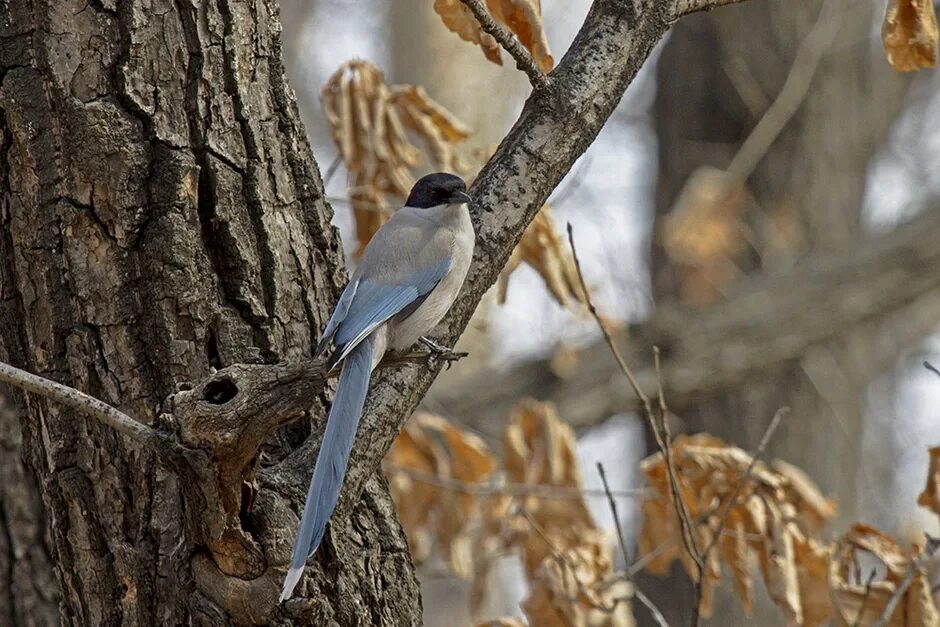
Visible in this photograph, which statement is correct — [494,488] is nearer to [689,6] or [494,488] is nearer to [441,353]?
[441,353]

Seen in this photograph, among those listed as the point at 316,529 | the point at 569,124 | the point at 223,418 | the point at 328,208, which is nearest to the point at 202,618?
the point at 316,529

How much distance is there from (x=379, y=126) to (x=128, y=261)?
1476mm

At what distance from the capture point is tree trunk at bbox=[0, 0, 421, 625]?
230cm

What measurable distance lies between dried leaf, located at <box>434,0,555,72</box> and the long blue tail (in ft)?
2.47

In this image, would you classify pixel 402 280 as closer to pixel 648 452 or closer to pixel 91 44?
pixel 91 44

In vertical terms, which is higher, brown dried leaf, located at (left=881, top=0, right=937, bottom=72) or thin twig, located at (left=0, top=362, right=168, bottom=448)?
brown dried leaf, located at (left=881, top=0, right=937, bottom=72)

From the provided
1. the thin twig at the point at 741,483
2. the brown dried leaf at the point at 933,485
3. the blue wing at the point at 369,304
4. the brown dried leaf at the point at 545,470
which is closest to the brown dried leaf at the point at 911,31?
the thin twig at the point at 741,483

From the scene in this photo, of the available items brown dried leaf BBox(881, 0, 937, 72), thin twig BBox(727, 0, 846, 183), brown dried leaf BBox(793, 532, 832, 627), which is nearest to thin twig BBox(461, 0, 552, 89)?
brown dried leaf BBox(881, 0, 937, 72)

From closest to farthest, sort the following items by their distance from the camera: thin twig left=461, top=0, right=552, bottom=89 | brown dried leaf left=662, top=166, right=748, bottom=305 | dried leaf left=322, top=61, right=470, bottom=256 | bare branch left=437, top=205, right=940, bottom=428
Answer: thin twig left=461, top=0, right=552, bottom=89
dried leaf left=322, top=61, right=470, bottom=256
bare branch left=437, top=205, right=940, bottom=428
brown dried leaf left=662, top=166, right=748, bottom=305

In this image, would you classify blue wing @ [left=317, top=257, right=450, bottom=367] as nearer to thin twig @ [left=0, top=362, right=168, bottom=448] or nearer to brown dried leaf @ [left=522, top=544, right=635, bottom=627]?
thin twig @ [left=0, top=362, right=168, bottom=448]

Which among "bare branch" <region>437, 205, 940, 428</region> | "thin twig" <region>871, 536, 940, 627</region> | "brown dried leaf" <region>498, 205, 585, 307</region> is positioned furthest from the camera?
"bare branch" <region>437, 205, 940, 428</region>

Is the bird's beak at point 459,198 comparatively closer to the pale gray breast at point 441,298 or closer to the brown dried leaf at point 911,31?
the pale gray breast at point 441,298

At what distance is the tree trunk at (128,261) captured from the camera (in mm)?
2303

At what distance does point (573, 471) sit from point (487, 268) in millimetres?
1902
